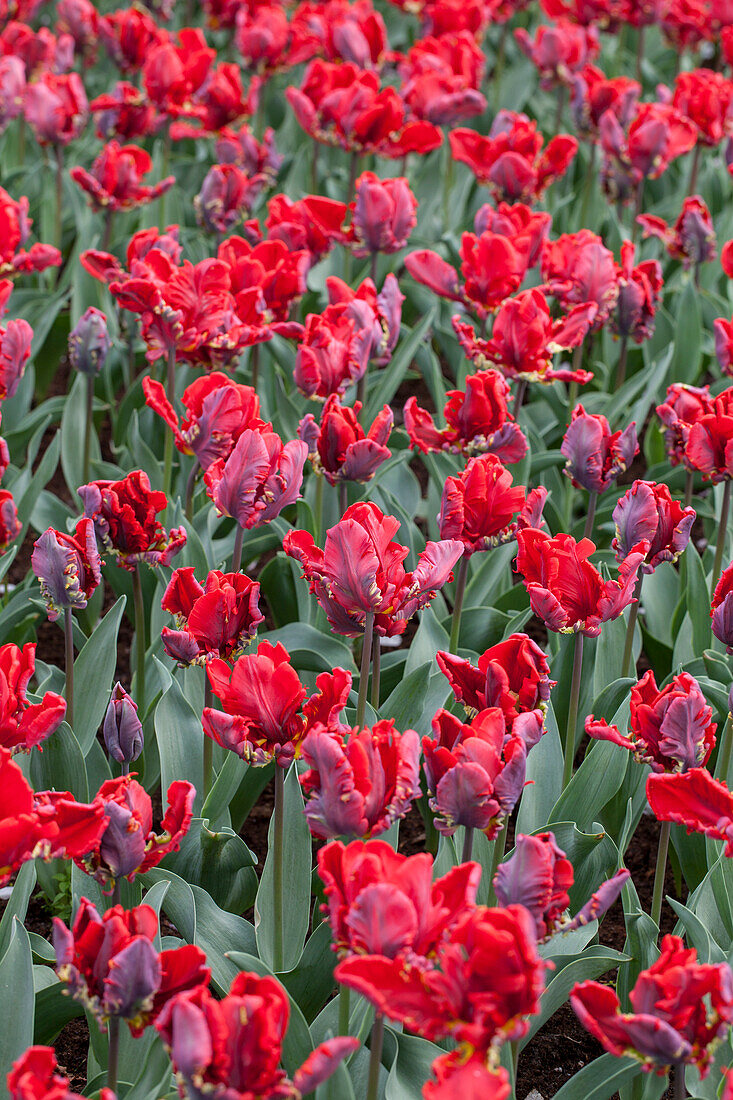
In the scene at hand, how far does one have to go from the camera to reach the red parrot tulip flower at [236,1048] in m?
1.04

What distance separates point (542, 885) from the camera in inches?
48.7

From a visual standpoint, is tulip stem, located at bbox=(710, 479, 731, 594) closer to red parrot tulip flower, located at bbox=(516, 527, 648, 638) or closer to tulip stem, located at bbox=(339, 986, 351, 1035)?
red parrot tulip flower, located at bbox=(516, 527, 648, 638)

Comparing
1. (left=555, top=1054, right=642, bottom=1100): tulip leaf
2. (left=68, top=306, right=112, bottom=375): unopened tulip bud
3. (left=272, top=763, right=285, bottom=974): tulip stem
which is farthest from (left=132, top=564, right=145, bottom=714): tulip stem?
(left=555, top=1054, right=642, bottom=1100): tulip leaf

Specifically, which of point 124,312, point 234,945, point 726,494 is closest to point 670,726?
point 234,945

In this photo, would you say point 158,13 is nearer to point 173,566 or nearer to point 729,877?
point 173,566

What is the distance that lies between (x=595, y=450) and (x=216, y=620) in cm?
81

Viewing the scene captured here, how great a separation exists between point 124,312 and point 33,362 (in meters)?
0.66

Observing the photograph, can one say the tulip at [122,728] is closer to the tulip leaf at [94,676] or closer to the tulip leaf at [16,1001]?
the tulip leaf at [16,1001]

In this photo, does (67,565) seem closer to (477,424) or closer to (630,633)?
(477,424)

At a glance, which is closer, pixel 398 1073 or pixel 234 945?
pixel 398 1073

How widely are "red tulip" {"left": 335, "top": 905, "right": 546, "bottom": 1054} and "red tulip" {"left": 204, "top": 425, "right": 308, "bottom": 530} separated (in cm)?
91

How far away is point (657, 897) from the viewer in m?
1.80

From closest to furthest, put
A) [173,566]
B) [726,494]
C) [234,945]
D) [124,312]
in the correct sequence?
1. [234,945]
2. [726,494]
3. [173,566]
4. [124,312]

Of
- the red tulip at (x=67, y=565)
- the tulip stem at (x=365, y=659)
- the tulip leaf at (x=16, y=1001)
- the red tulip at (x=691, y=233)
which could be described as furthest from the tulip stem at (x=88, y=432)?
the red tulip at (x=691, y=233)
